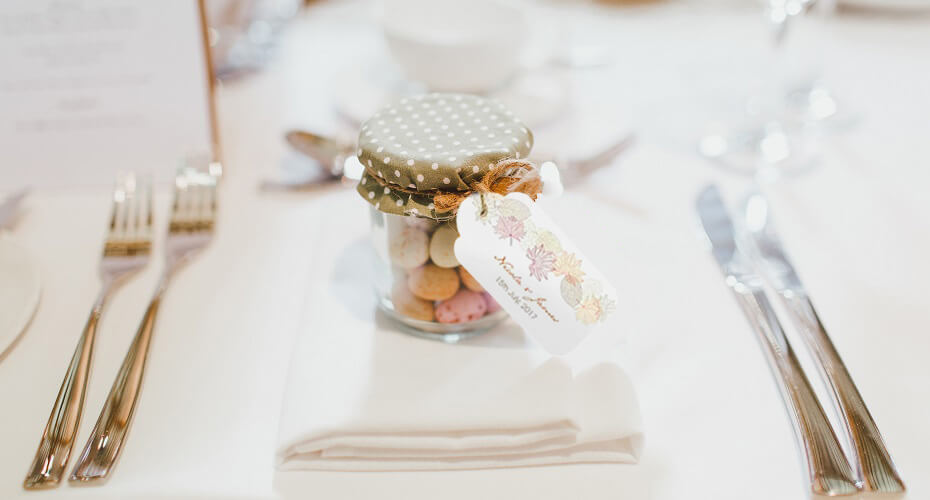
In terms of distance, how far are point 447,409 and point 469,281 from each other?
96 mm

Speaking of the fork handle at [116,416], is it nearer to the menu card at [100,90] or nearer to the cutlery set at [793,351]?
the menu card at [100,90]

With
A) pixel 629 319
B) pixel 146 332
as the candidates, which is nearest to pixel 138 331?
pixel 146 332

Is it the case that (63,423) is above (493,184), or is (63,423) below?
below

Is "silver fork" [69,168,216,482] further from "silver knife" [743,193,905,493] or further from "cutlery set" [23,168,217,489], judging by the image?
"silver knife" [743,193,905,493]

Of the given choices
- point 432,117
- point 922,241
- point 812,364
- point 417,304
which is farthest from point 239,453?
point 922,241

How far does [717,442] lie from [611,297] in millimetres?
132

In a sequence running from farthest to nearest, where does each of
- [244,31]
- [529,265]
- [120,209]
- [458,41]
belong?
[244,31], [458,41], [120,209], [529,265]

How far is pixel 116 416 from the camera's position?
528 millimetres

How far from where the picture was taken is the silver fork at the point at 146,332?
0.50 metres

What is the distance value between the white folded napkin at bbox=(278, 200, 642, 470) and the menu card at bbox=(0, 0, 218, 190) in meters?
0.37

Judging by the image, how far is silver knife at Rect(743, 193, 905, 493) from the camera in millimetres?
481

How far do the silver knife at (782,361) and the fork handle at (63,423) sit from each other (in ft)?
1.63

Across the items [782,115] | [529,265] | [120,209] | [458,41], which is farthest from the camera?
[782,115]

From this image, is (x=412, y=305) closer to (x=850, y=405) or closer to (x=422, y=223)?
(x=422, y=223)
